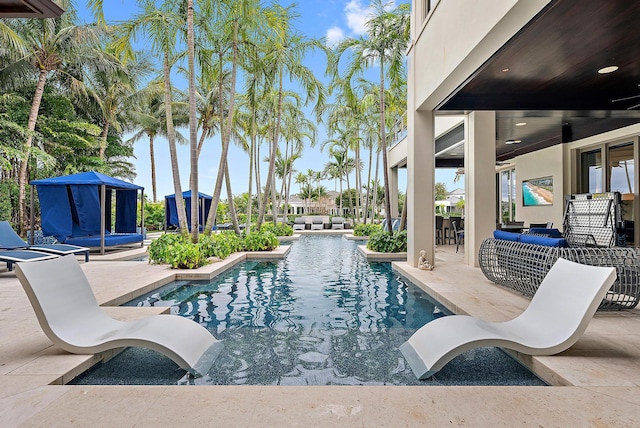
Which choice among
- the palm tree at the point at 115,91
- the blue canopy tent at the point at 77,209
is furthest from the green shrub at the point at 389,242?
the palm tree at the point at 115,91

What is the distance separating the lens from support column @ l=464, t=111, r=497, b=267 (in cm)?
762

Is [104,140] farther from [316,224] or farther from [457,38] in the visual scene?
[457,38]

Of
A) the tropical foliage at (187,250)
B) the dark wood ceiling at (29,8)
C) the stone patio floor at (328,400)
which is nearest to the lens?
the stone patio floor at (328,400)

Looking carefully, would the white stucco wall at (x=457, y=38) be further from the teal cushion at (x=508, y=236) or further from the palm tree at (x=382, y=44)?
the teal cushion at (x=508, y=236)

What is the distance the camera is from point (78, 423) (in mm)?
1989

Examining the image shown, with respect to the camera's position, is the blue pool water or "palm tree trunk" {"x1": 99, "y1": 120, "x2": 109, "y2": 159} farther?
"palm tree trunk" {"x1": 99, "y1": 120, "x2": 109, "y2": 159}

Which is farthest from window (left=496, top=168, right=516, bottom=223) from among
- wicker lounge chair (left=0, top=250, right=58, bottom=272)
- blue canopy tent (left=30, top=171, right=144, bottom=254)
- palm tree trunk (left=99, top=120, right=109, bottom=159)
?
palm tree trunk (left=99, top=120, right=109, bottom=159)

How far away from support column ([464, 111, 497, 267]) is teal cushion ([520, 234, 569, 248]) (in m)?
2.77

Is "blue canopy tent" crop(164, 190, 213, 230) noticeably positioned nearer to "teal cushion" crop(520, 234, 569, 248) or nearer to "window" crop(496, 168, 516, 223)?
"window" crop(496, 168, 516, 223)

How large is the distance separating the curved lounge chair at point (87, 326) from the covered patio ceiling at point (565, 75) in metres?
4.40

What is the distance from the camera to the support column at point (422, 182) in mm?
7539

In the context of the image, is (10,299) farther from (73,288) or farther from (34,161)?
(34,161)

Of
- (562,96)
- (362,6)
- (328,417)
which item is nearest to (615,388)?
(328,417)

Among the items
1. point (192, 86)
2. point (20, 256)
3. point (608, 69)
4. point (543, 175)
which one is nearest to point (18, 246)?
point (20, 256)
